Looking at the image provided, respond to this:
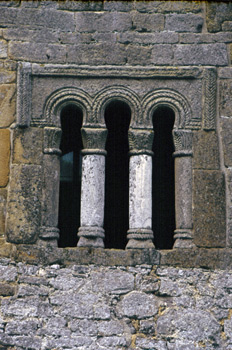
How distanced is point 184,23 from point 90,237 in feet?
8.08

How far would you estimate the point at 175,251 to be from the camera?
6.75m

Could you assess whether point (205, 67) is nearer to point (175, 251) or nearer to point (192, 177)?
point (192, 177)

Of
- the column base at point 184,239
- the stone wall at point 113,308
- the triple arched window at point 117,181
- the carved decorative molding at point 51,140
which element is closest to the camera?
the stone wall at point 113,308

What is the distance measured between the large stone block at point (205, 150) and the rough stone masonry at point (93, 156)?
0.4 inches

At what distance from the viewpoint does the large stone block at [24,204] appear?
678 centimetres

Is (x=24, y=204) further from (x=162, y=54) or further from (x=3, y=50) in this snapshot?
(x=162, y=54)

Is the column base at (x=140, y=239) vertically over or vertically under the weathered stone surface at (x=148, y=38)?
under

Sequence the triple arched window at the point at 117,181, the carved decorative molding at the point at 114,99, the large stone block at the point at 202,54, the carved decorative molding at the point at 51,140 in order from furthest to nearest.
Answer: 1. the triple arched window at the point at 117,181
2. the large stone block at the point at 202,54
3. the carved decorative molding at the point at 114,99
4. the carved decorative molding at the point at 51,140

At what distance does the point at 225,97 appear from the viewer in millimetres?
7152

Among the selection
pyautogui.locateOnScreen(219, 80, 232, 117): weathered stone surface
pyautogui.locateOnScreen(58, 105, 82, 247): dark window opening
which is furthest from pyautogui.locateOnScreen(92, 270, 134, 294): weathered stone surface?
pyautogui.locateOnScreen(219, 80, 232, 117): weathered stone surface

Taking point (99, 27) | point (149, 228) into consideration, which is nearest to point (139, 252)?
point (149, 228)

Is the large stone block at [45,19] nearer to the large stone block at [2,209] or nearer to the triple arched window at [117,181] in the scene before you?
the triple arched window at [117,181]

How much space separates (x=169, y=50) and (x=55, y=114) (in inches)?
53.7

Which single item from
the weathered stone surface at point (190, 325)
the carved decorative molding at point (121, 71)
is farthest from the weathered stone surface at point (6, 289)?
the carved decorative molding at point (121, 71)
